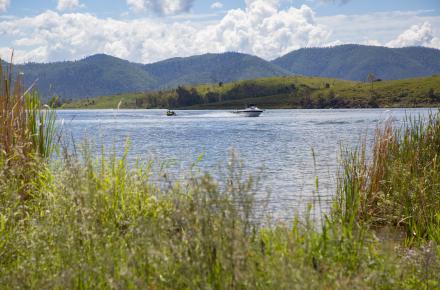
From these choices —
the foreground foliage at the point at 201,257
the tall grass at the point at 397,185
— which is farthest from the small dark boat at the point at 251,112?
the foreground foliage at the point at 201,257

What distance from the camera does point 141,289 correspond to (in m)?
4.72

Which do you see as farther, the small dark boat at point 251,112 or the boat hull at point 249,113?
the boat hull at point 249,113

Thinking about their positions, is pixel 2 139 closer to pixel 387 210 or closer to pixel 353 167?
pixel 353 167

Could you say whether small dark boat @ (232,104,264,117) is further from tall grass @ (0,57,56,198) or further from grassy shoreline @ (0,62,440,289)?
grassy shoreline @ (0,62,440,289)

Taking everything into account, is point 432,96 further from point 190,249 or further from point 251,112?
point 190,249

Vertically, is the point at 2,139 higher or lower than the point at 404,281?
higher

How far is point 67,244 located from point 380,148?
8983mm

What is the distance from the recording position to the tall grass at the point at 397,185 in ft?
36.6

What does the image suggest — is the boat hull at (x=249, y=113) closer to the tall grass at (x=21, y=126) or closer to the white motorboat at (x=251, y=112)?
the white motorboat at (x=251, y=112)

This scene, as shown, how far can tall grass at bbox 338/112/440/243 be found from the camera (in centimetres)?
1116

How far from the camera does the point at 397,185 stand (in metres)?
11.9

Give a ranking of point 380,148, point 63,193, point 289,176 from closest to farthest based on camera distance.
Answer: point 63,193
point 380,148
point 289,176

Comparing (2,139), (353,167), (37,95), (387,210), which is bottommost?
(387,210)

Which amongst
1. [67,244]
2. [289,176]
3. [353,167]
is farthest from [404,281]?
[289,176]
